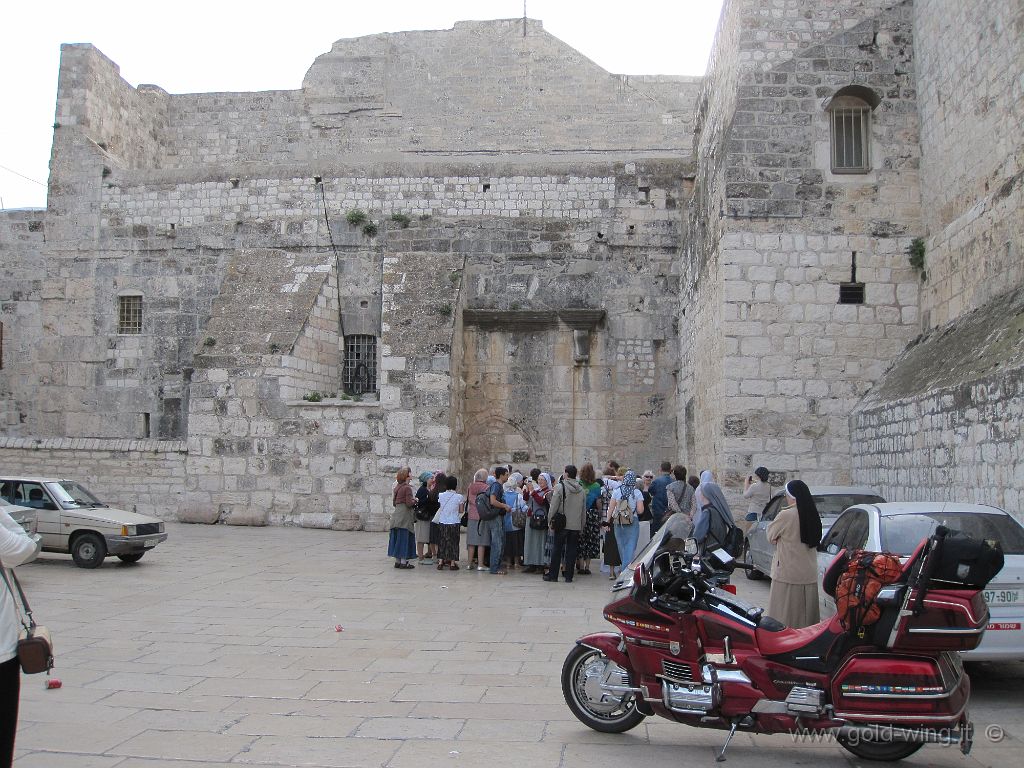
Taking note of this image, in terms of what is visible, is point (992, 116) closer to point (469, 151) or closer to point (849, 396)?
point (849, 396)

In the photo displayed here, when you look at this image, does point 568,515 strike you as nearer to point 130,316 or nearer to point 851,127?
point 851,127

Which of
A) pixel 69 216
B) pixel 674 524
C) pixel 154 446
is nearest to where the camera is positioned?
pixel 674 524

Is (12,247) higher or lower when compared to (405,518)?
higher

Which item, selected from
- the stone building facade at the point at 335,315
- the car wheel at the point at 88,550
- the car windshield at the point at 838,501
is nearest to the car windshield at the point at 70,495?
the car wheel at the point at 88,550

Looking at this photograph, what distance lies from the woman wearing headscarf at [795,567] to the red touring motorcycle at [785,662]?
1.92 m

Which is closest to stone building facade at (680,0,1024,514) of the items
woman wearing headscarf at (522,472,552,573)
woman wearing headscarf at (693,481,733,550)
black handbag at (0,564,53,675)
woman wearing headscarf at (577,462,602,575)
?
woman wearing headscarf at (577,462,602,575)

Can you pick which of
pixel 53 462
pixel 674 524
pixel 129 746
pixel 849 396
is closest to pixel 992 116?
pixel 849 396

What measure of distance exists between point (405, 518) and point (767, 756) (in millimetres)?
7946

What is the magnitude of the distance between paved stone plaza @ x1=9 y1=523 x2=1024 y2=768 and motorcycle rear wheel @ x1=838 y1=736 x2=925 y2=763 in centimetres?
13

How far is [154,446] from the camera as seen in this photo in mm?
16266

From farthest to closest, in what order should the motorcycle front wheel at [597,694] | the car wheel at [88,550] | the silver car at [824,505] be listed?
the car wheel at [88,550] → the silver car at [824,505] → the motorcycle front wheel at [597,694]

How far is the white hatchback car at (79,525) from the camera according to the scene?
1161cm

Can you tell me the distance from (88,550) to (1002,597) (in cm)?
1029

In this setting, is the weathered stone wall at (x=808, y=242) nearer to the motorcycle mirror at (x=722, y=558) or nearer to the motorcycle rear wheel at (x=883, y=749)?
the motorcycle mirror at (x=722, y=558)
